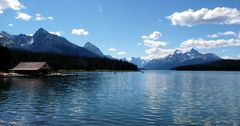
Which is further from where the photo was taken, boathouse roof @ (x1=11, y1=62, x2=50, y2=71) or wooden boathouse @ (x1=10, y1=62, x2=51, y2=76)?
boathouse roof @ (x1=11, y1=62, x2=50, y2=71)

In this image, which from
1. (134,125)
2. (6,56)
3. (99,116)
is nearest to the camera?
(134,125)

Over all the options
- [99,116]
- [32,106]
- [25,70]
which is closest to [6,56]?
[25,70]

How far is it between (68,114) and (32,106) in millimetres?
8838

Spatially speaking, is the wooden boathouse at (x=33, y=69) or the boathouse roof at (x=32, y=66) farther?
the boathouse roof at (x=32, y=66)

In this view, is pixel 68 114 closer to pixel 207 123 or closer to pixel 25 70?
pixel 207 123

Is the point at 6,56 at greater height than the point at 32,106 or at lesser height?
greater

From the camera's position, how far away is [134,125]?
109 feet

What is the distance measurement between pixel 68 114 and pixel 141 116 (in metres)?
8.47

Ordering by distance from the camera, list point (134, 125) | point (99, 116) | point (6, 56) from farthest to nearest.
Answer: point (6, 56) → point (99, 116) → point (134, 125)

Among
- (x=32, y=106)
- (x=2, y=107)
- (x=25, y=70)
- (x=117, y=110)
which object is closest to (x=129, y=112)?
(x=117, y=110)

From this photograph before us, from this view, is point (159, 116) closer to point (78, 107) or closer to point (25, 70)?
point (78, 107)

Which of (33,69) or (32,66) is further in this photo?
(32,66)

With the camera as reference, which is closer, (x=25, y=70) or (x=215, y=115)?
(x=215, y=115)

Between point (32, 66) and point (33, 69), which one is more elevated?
point (32, 66)
